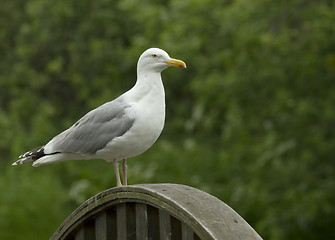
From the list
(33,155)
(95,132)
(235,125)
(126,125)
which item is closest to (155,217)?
(126,125)

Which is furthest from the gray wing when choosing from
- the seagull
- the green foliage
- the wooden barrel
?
the green foliage

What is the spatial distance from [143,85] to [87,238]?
0.67m

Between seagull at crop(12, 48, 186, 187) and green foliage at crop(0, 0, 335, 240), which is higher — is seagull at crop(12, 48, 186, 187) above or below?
below

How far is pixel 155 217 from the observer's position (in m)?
2.30

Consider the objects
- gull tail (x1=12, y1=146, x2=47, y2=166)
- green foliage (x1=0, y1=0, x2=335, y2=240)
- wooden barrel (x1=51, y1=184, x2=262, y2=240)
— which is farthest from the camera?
green foliage (x1=0, y1=0, x2=335, y2=240)

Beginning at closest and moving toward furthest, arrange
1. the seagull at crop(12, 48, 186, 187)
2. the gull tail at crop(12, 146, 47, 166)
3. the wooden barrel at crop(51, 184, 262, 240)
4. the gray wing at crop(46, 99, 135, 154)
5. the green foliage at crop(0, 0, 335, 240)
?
the wooden barrel at crop(51, 184, 262, 240), the seagull at crop(12, 48, 186, 187), the gray wing at crop(46, 99, 135, 154), the gull tail at crop(12, 146, 47, 166), the green foliage at crop(0, 0, 335, 240)

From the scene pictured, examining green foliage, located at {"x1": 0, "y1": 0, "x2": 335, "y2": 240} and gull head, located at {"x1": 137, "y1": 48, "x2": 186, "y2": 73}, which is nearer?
gull head, located at {"x1": 137, "y1": 48, "x2": 186, "y2": 73}

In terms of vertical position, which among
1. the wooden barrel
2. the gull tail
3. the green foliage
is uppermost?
the green foliage

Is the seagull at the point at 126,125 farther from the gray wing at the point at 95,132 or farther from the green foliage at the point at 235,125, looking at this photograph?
the green foliage at the point at 235,125

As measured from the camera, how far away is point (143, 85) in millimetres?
2920

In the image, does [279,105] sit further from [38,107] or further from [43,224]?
[38,107]

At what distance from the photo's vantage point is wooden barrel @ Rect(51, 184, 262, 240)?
2.08 meters

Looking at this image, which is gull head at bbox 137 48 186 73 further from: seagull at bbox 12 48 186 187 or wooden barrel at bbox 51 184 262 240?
wooden barrel at bbox 51 184 262 240

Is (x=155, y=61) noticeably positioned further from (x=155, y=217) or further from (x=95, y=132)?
(x=155, y=217)
